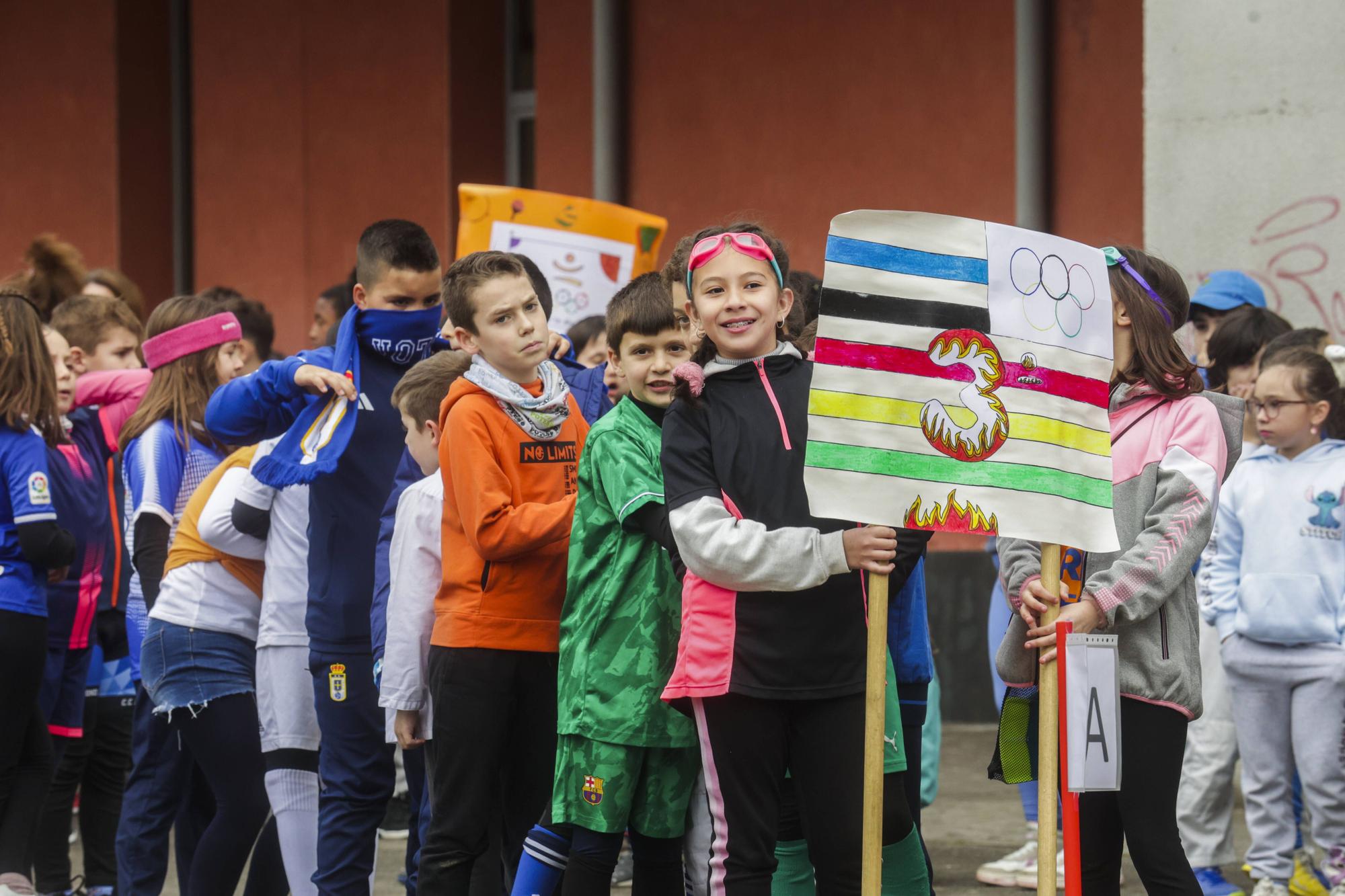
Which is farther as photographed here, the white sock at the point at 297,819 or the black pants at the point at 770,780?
the white sock at the point at 297,819

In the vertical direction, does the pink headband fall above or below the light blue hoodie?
above

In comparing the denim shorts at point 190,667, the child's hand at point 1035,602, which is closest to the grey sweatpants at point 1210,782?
the child's hand at point 1035,602

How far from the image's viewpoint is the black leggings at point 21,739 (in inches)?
187

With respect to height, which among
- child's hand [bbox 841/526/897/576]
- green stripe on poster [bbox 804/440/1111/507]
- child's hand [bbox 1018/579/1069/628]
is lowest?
child's hand [bbox 1018/579/1069/628]

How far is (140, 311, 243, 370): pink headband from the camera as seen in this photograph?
501 centimetres

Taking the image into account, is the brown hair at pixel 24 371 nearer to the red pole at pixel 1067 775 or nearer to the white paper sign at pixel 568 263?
the white paper sign at pixel 568 263

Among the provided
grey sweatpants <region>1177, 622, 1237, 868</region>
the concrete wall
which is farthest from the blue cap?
grey sweatpants <region>1177, 622, 1237, 868</region>

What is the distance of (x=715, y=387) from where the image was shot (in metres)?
3.52

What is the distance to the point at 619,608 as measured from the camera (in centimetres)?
371

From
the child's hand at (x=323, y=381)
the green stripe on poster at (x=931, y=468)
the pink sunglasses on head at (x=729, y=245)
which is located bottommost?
the green stripe on poster at (x=931, y=468)

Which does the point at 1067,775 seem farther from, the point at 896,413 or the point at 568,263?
the point at 568,263

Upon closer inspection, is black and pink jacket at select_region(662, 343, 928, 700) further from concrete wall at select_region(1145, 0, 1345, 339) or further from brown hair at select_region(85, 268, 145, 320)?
brown hair at select_region(85, 268, 145, 320)

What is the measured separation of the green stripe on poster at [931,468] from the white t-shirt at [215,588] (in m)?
2.02

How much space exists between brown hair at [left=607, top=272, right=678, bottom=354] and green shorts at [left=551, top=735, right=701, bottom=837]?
0.96m
